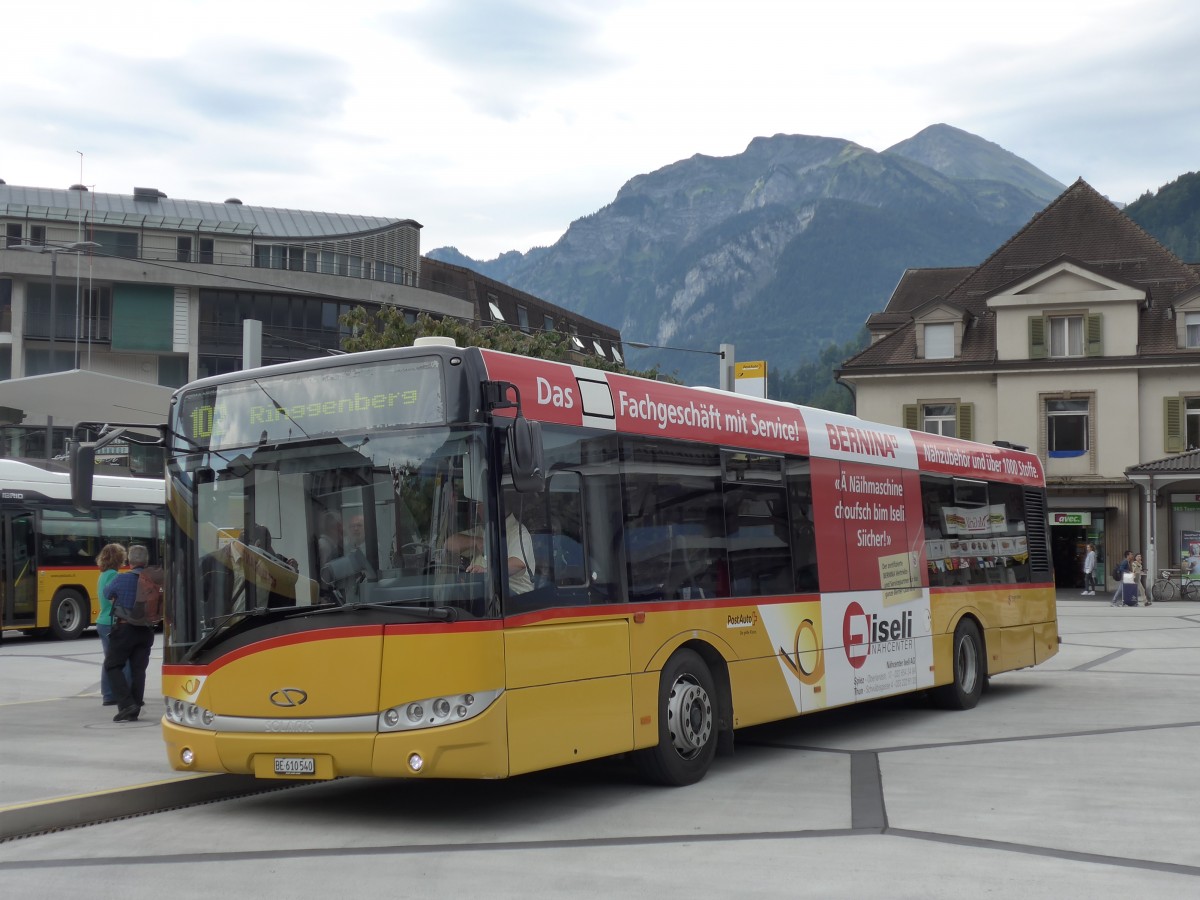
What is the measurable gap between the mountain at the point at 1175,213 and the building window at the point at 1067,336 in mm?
85899

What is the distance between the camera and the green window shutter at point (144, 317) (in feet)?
194

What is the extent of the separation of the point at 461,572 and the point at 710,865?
6.92ft

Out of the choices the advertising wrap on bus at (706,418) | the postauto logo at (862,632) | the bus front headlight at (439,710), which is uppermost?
the advertising wrap on bus at (706,418)

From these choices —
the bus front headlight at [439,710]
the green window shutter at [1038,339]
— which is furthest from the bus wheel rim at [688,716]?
the green window shutter at [1038,339]

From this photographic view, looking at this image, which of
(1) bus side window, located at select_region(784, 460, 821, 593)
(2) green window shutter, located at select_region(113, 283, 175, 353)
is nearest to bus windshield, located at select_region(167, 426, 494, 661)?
(1) bus side window, located at select_region(784, 460, 821, 593)

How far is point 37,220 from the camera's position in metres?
63.5

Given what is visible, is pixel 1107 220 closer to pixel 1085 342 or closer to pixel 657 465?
pixel 1085 342

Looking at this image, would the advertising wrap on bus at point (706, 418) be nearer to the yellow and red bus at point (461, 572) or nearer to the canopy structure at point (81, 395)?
the yellow and red bus at point (461, 572)

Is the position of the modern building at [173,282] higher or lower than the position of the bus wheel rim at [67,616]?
higher

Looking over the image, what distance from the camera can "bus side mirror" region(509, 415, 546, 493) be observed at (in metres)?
7.84

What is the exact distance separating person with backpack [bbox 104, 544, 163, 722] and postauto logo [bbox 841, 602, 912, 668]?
642 centimetres

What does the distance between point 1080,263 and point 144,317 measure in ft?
122

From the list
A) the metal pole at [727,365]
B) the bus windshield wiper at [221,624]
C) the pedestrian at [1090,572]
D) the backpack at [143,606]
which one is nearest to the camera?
the bus windshield wiper at [221,624]

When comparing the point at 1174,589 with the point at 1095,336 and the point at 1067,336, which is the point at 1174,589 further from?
the point at 1067,336
